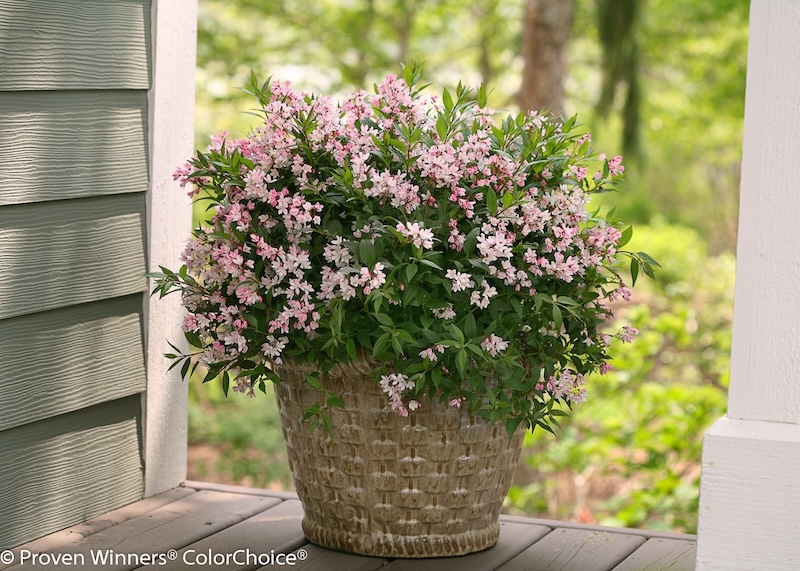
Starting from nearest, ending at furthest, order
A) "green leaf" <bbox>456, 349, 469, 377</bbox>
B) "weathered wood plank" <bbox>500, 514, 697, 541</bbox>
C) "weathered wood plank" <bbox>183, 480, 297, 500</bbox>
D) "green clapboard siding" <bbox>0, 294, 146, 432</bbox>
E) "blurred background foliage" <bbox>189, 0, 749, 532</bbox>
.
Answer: "green leaf" <bbox>456, 349, 469, 377</bbox>
"green clapboard siding" <bbox>0, 294, 146, 432</bbox>
"weathered wood plank" <bbox>500, 514, 697, 541</bbox>
"weathered wood plank" <bbox>183, 480, 297, 500</bbox>
"blurred background foliage" <bbox>189, 0, 749, 532</bbox>

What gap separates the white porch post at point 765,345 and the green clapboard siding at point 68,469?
45.2 inches

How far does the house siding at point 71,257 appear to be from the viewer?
1600 mm

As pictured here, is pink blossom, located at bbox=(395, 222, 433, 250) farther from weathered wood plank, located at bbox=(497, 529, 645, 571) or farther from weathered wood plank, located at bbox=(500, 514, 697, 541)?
weathered wood plank, located at bbox=(500, 514, 697, 541)

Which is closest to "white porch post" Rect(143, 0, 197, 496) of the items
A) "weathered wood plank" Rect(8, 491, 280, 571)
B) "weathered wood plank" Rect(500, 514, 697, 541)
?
"weathered wood plank" Rect(8, 491, 280, 571)

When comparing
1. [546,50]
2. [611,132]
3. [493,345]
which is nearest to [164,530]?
[493,345]

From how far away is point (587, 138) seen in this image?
1611 millimetres

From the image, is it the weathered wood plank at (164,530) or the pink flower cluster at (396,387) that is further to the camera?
the weathered wood plank at (164,530)

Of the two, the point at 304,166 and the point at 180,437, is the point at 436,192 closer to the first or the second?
the point at 304,166

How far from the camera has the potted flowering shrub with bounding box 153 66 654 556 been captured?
1463 millimetres

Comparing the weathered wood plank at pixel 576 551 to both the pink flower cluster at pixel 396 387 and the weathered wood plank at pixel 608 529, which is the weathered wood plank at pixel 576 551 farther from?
the pink flower cluster at pixel 396 387

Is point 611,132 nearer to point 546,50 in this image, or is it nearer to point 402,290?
point 546,50

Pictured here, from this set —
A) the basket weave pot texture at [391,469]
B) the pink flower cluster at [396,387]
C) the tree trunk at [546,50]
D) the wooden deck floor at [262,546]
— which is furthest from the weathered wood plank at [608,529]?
the tree trunk at [546,50]

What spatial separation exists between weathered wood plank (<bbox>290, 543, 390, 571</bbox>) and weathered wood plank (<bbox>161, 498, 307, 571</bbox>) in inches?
1.6

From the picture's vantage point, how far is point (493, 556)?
5.49 ft
